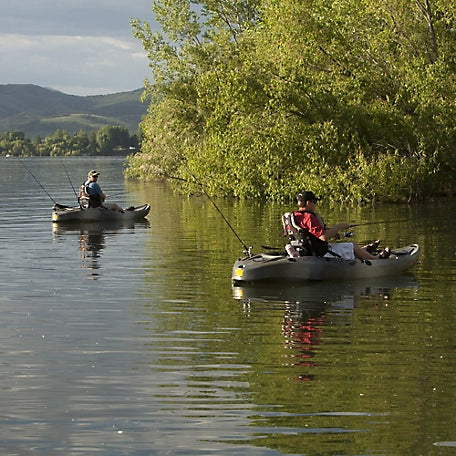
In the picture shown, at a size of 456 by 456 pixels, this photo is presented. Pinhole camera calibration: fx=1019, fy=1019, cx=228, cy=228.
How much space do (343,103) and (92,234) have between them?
1523 cm

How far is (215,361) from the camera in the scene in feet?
34.5

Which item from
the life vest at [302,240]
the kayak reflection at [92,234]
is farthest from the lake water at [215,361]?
the life vest at [302,240]

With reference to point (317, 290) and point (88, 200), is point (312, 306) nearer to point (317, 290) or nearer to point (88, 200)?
point (317, 290)

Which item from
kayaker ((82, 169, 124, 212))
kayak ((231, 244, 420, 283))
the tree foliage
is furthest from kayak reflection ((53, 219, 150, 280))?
the tree foliage

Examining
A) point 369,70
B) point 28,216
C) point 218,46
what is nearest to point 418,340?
point 28,216

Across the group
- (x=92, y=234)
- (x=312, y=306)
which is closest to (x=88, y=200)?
(x=92, y=234)

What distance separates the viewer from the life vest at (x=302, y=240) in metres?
16.3

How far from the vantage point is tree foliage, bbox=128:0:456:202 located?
129 ft

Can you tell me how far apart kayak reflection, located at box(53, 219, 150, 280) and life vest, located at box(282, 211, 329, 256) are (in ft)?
12.3

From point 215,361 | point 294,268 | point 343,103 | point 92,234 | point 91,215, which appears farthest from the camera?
point 343,103

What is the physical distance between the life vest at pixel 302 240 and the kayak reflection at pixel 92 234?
376 centimetres

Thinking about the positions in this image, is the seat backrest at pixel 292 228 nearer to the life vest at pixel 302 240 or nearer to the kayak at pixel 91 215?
the life vest at pixel 302 240

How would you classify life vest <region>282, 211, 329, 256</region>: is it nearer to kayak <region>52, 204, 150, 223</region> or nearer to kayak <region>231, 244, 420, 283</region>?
kayak <region>231, 244, 420, 283</region>

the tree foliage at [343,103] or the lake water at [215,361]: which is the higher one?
the tree foliage at [343,103]
